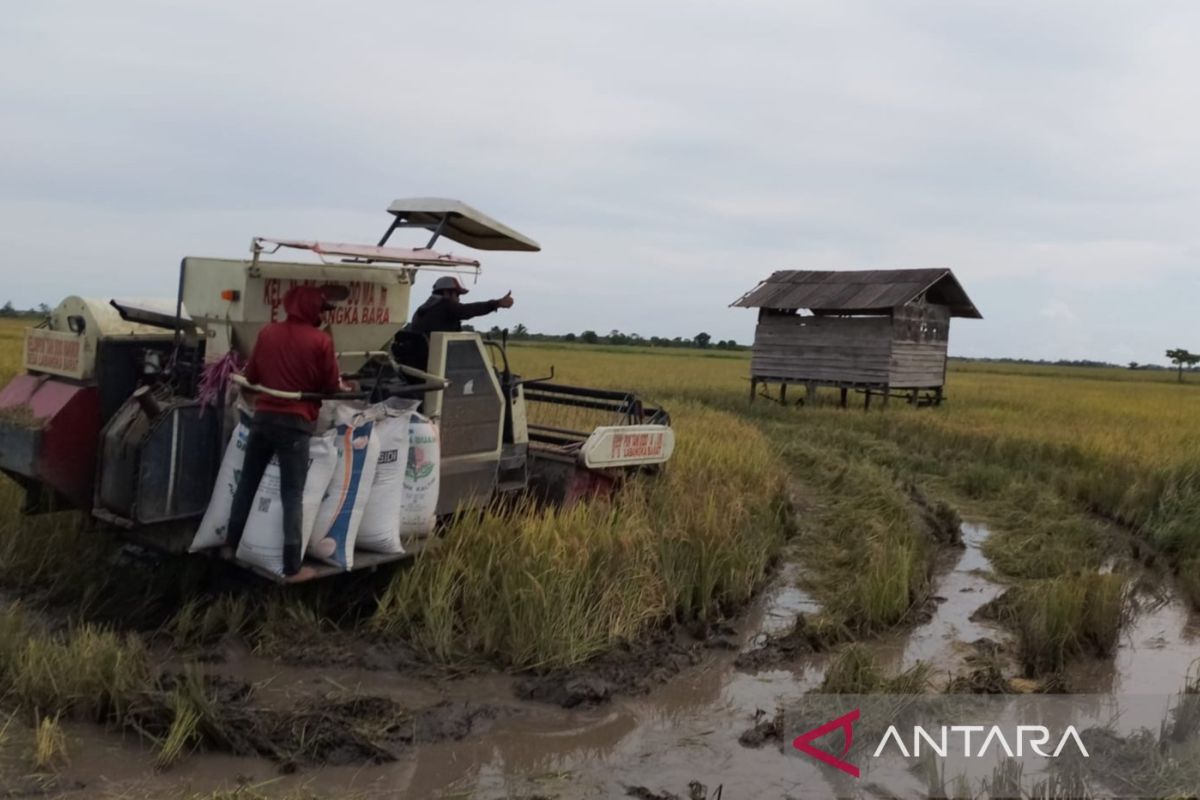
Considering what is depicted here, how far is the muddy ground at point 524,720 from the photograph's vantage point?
407 centimetres

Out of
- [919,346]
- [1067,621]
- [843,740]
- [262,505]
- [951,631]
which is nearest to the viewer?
[843,740]

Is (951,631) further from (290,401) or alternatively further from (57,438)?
(57,438)

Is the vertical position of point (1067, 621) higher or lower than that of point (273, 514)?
lower

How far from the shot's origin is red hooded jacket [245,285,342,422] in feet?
16.5

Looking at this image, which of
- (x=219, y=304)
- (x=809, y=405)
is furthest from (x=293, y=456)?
(x=809, y=405)

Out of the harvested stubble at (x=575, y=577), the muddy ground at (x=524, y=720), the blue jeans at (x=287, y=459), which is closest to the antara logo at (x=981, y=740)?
the muddy ground at (x=524, y=720)

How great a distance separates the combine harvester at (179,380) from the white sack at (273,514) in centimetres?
24

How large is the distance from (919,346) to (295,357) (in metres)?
20.9

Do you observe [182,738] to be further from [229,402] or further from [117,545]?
[117,545]

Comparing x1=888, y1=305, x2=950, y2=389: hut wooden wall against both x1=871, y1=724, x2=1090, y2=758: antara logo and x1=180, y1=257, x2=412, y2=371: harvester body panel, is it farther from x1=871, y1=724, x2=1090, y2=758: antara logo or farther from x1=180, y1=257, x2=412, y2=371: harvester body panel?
x1=180, y1=257, x2=412, y2=371: harvester body panel

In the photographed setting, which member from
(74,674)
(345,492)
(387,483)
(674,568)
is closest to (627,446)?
(674,568)

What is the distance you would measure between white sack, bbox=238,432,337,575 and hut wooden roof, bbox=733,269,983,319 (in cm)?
1897

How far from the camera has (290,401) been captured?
5.04m

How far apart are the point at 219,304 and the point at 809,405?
19534 millimetres
